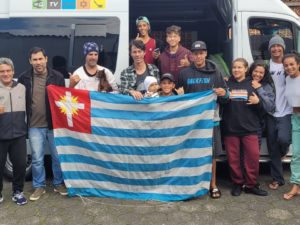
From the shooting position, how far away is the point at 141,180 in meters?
4.55

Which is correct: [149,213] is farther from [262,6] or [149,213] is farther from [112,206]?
[262,6]

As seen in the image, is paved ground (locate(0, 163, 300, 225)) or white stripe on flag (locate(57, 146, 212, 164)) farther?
white stripe on flag (locate(57, 146, 212, 164))

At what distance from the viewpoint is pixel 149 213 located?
4199 millimetres

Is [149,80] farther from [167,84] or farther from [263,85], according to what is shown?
[263,85]

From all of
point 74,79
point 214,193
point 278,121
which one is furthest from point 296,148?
point 74,79

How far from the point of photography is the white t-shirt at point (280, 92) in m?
4.66

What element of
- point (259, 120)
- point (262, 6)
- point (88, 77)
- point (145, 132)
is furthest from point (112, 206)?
point (262, 6)

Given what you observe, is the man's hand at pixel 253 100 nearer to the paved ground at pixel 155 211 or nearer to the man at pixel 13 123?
the paved ground at pixel 155 211

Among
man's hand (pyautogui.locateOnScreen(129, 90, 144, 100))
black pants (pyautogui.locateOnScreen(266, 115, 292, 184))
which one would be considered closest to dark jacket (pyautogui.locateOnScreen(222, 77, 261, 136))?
black pants (pyautogui.locateOnScreen(266, 115, 292, 184))

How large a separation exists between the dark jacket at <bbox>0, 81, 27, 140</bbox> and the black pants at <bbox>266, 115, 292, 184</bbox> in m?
2.96

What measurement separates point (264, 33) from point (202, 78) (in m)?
1.47

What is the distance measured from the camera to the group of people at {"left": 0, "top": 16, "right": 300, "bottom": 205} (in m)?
4.39

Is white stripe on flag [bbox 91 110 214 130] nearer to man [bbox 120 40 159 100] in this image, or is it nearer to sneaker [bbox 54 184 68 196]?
man [bbox 120 40 159 100]

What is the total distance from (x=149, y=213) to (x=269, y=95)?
77.6 inches
